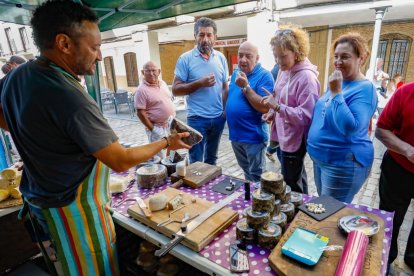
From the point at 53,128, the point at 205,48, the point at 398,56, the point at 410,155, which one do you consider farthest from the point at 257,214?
the point at 398,56

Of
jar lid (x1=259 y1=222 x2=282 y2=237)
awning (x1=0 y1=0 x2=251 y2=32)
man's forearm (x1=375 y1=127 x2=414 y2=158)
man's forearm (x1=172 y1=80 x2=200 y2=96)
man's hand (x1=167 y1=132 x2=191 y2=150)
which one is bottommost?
jar lid (x1=259 y1=222 x2=282 y2=237)

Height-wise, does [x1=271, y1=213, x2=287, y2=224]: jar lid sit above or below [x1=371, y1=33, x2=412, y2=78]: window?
below

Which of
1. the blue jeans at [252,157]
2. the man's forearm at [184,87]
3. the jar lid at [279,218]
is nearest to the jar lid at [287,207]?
the jar lid at [279,218]

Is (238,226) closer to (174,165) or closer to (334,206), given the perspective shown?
(334,206)

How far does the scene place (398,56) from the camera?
424 inches

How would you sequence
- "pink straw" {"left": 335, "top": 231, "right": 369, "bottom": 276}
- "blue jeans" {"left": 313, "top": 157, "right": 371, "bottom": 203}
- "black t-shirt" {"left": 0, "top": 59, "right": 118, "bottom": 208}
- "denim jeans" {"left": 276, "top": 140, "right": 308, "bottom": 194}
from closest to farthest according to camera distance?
"pink straw" {"left": 335, "top": 231, "right": 369, "bottom": 276} → "black t-shirt" {"left": 0, "top": 59, "right": 118, "bottom": 208} → "blue jeans" {"left": 313, "top": 157, "right": 371, "bottom": 203} → "denim jeans" {"left": 276, "top": 140, "right": 308, "bottom": 194}

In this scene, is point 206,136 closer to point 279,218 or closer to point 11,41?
point 279,218

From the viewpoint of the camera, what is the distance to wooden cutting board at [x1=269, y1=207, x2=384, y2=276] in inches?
41.3

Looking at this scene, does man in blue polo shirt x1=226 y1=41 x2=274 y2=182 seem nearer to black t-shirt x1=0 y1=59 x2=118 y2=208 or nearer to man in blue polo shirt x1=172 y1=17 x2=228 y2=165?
man in blue polo shirt x1=172 y1=17 x2=228 y2=165

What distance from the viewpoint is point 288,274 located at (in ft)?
3.39

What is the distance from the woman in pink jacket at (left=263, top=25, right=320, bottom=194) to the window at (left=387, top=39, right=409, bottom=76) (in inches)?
453

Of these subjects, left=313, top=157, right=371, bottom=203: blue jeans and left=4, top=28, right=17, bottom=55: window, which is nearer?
left=313, top=157, right=371, bottom=203: blue jeans

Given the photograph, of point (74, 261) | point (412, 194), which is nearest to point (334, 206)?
point (412, 194)

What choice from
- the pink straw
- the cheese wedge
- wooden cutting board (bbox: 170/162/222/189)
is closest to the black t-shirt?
wooden cutting board (bbox: 170/162/222/189)
